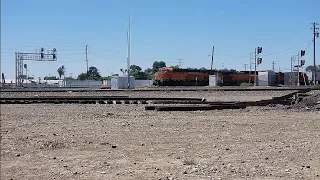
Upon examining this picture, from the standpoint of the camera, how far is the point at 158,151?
9.13 metres

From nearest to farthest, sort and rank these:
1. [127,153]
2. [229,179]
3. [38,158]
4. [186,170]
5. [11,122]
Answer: [229,179] < [186,170] < [38,158] < [127,153] < [11,122]

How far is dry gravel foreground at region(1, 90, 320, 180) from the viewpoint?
7.20 meters

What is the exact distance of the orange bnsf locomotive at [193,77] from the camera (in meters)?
73.9

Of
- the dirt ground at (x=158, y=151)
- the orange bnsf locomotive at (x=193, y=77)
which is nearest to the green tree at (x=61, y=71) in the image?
the orange bnsf locomotive at (x=193, y=77)

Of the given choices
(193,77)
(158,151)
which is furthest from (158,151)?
(193,77)

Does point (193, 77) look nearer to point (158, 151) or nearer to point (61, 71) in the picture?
point (158, 151)

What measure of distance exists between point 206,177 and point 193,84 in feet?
232

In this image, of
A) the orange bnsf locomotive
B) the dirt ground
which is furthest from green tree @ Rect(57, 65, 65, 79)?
the dirt ground

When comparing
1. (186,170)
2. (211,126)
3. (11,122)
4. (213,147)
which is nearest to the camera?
(186,170)

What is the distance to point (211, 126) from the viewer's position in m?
13.8

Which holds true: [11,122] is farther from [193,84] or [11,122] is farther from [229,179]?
[193,84]

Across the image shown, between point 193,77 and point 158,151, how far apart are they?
6940 cm

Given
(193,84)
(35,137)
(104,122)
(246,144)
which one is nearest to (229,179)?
(246,144)

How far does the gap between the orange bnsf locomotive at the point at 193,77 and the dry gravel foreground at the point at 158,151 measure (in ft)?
195
